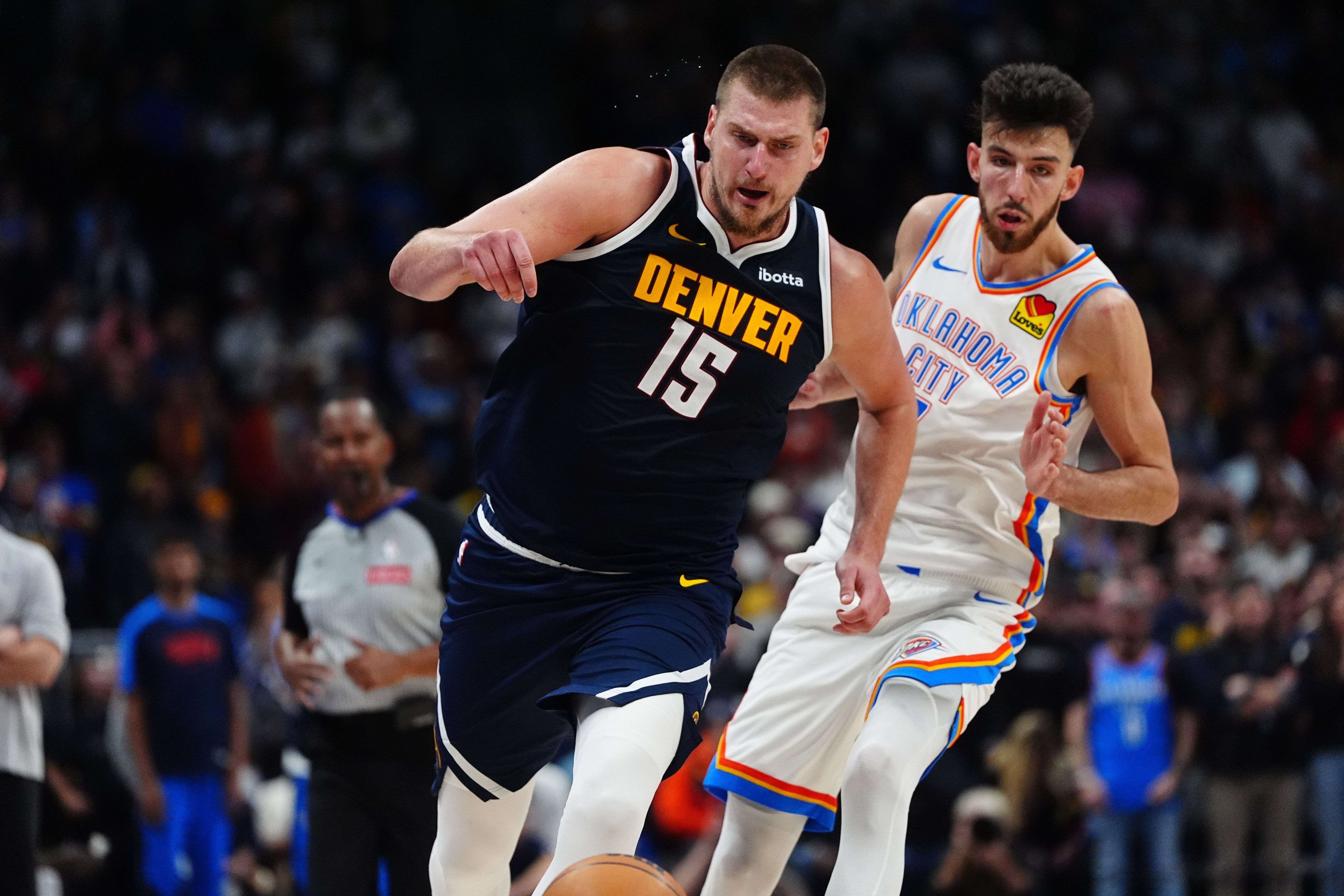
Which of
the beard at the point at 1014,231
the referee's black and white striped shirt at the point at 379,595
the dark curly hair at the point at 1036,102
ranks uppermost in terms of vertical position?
the dark curly hair at the point at 1036,102

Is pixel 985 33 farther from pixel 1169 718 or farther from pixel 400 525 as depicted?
pixel 400 525

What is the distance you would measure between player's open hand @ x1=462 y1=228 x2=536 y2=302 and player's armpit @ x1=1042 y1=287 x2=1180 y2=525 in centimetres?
216

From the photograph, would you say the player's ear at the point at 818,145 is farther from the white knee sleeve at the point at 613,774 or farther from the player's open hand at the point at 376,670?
the player's open hand at the point at 376,670

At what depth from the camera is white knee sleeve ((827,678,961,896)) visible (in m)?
4.95

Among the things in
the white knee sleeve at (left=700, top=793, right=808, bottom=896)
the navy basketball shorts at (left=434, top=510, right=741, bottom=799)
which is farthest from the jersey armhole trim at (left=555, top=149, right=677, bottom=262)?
the white knee sleeve at (left=700, top=793, right=808, bottom=896)

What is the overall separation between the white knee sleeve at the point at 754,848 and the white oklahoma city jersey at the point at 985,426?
36.6 inches

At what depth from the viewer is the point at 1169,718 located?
35.6 feet

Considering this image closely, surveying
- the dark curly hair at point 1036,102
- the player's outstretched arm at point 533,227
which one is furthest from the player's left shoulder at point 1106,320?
the player's outstretched arm at point 533,227

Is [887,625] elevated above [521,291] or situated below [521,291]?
below

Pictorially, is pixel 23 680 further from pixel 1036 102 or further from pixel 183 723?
pixel 1036 102

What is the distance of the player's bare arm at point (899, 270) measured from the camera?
5746 millimetres

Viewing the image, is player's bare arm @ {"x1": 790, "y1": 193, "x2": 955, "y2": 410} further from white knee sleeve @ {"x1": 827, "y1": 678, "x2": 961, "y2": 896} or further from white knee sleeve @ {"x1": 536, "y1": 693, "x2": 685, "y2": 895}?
white knee sleeve @ {"x1": 536, "y1": 693, "x2": 685, "y2": 895}

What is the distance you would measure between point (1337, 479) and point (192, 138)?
1128cm

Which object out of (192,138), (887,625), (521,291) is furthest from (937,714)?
(192,138)
